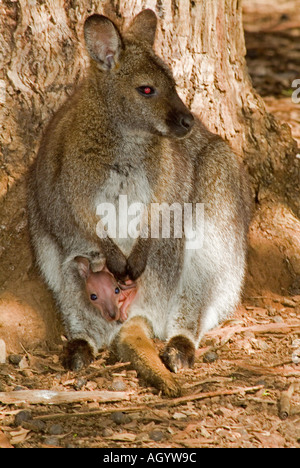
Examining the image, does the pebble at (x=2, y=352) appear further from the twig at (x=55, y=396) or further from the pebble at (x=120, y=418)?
the pebble at (x=120, y=418)

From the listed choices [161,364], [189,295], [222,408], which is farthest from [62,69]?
[222,408]

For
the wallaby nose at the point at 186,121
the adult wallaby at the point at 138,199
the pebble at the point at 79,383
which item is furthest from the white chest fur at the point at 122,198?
the pebble at the point at 79,383

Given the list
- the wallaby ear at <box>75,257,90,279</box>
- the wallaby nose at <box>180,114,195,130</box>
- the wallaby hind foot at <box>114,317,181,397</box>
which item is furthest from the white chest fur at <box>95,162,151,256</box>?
the wallaby hind foot at <box>114,317,181,397</box>

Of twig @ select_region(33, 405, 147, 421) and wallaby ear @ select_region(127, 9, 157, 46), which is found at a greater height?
wallaby ear @ select_region(127, 9, 157, 46)

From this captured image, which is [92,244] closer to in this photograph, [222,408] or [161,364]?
[161,364]

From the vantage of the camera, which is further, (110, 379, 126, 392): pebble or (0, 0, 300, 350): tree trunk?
(0, 0, 300, 350): tree trunk

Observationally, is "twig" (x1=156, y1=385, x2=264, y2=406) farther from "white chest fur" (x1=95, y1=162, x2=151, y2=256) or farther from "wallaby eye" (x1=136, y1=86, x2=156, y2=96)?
"wallaby eye" (x1=136, y1=86, x2=156, y2=96)

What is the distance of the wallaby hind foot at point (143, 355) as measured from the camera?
144 inches

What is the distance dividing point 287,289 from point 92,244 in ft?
5.24

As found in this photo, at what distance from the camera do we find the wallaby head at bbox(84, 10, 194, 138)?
3.85 meters

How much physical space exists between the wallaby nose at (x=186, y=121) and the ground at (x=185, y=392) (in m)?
1.38

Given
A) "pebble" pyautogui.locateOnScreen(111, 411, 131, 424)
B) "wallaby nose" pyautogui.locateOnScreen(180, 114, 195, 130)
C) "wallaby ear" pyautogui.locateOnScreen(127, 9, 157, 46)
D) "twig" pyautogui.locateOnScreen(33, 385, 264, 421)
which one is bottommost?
"pebble" pyautogui.locateOnScreen(111, 411, 131, 424)

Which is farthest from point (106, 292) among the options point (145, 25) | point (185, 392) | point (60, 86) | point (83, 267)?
point (145, 25)

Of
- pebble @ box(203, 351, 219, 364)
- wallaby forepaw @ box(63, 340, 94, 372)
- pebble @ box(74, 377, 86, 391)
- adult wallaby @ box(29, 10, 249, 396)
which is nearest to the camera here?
pebble @ box(74, 377, 86, 391)
